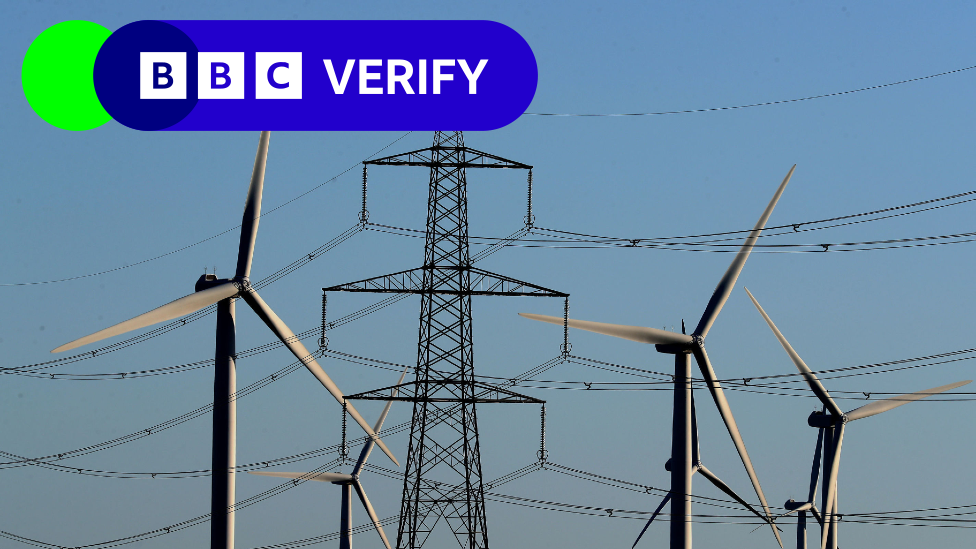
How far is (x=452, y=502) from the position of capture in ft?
224

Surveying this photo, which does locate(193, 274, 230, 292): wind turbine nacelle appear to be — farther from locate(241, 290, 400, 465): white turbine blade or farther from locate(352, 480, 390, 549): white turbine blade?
locate(352, 480, 390, 549): white turbine blade

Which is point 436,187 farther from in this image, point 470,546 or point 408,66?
point 408,66

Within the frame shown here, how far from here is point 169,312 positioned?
234ft

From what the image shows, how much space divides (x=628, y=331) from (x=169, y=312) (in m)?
22.0

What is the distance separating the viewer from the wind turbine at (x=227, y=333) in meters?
71.0

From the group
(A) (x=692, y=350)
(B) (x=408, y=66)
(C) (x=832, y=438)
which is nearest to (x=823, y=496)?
(C) (x=832, y=438)

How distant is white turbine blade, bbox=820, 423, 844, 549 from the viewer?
9612cm

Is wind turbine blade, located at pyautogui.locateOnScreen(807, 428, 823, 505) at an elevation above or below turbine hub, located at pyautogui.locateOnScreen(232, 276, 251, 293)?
below

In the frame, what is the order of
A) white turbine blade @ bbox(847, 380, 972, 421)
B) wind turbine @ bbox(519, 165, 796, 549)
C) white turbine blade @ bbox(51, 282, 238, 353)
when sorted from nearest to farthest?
white turbine blade @ bbox(51, 282, 238, 353) → wind turbine @ bbox(519, 165, 796, 549) → white turbine blade @ bbox(847, 380, 972, 421)

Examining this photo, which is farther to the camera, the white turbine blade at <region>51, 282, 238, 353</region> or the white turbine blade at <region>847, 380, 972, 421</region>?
the white turbine blade at <region>847, 380, 972, 421</region>

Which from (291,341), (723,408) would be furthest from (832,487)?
(291,341)

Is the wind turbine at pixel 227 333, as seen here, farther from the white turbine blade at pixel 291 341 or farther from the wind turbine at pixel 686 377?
the wind turbine at pixel 686 377

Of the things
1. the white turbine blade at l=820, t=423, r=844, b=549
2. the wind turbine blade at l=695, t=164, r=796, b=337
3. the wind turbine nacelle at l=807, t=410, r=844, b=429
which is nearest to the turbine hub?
the wind turbine blade at l=695, t=164, r=796, b=337

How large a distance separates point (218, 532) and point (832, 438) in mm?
50069
